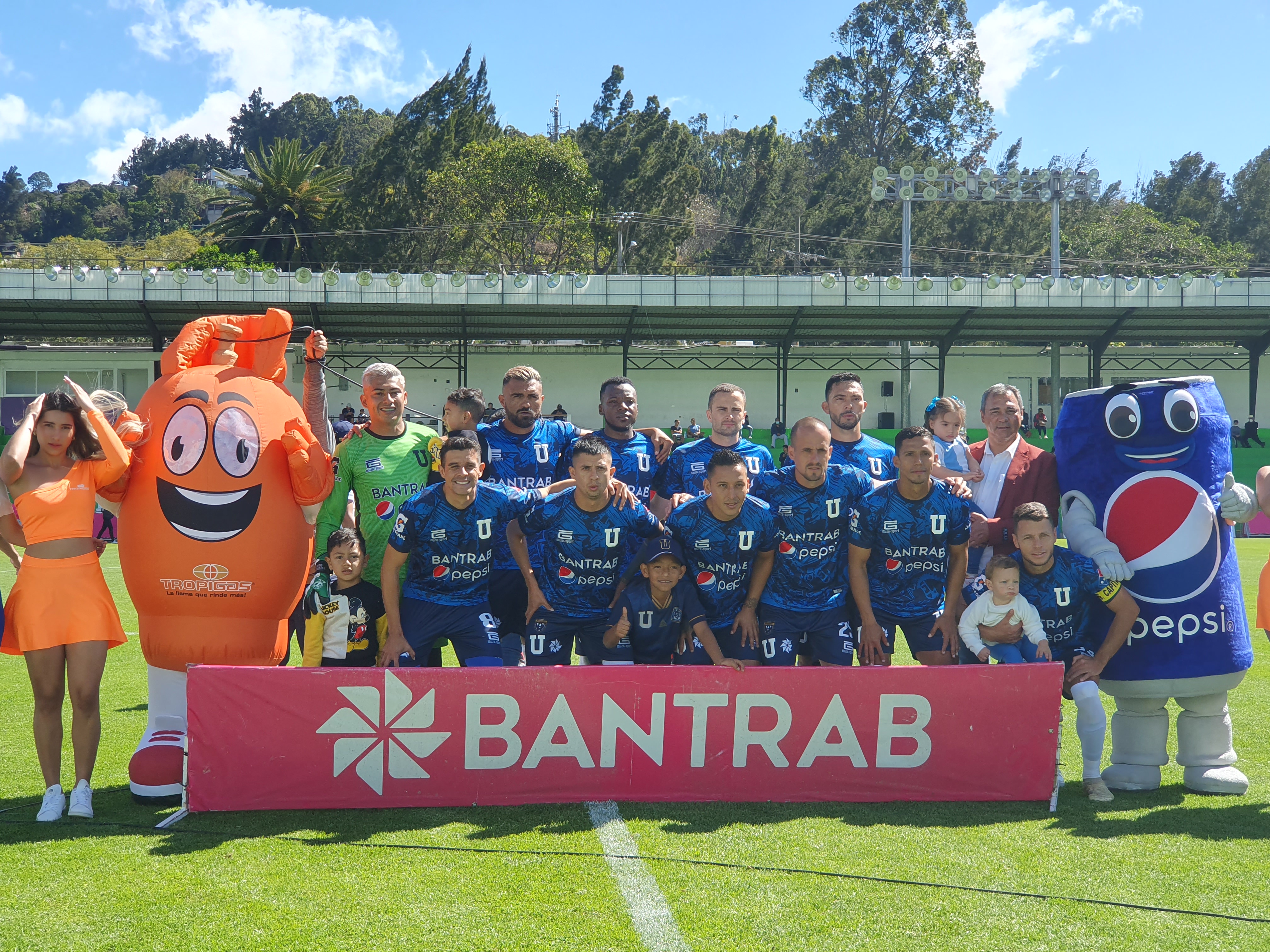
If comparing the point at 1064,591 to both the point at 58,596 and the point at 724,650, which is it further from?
the point at 58,596

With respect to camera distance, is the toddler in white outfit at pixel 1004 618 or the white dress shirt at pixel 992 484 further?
the white dress shirt at pixel 992 484

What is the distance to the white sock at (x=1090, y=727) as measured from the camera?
15.8 ft

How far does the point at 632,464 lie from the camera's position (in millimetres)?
5926

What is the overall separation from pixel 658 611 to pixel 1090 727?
2.14 meters

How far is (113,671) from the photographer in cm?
785

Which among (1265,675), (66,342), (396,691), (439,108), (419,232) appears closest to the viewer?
(396,691)

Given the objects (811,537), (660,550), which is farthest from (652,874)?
(811,537)

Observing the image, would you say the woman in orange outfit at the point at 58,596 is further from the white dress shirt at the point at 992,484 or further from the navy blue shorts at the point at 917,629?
the white dress shirt at the point at 992,484

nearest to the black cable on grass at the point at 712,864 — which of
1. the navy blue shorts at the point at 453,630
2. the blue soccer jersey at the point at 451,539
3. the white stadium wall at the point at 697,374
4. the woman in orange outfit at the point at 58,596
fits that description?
the woman in orange outfit at the point at 58,596

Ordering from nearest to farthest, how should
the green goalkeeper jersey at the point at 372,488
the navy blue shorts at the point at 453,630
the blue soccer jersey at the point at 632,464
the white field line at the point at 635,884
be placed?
the white field line at the point at 635,884, the navy blue shorts at the point at 453,630, the green goalkeeper jersey at the point at 372,488, the blue soccer jersey at the point at 632,464

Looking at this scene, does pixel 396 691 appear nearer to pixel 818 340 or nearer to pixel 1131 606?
pixel 1131 606

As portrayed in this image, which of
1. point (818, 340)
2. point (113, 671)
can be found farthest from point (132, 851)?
point (818, 340)

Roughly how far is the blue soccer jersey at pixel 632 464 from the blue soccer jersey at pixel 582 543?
650 mm

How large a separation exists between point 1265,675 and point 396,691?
6.45 m
